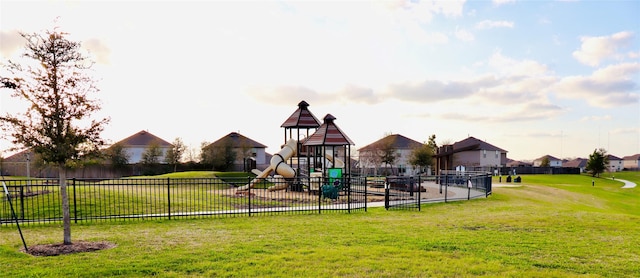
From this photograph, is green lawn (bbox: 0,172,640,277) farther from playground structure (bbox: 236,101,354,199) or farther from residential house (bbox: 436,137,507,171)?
residential house (bbox: 436,137,507,171)

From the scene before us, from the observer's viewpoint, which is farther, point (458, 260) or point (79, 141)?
point (79, 141)

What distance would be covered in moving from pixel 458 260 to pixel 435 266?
71cm

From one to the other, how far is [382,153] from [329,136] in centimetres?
3891

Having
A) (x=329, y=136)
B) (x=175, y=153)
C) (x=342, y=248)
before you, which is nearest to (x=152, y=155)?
(x=175, y=153)

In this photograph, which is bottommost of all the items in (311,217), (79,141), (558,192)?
(558,192)

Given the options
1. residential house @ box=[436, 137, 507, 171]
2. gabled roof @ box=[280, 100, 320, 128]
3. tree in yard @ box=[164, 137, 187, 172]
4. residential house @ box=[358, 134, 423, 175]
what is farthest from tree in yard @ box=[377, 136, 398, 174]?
gabled roof @ box=[280, 100, 320, 128]

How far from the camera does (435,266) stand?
6805 mm

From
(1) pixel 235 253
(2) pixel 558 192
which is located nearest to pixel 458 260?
(1) pixel 235 253

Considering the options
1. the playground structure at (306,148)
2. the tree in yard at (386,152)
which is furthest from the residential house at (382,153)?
the playground structure at (306,148)

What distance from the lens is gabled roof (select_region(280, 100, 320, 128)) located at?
1188 inches

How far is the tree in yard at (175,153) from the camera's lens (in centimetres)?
5600

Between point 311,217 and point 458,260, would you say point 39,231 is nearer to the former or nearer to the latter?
point 311,217

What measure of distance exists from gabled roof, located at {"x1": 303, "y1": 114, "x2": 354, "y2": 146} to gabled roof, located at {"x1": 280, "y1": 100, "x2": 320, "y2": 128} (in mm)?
2492

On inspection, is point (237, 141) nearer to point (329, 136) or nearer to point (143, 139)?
point (143, 139)
